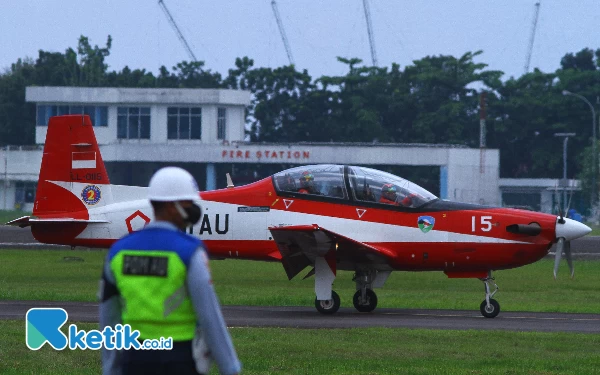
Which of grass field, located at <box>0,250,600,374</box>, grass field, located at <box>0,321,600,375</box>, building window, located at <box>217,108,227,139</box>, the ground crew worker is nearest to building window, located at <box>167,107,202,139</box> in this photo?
building window, located at <box>217,108,227,139</box>

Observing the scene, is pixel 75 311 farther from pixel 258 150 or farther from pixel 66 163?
pixel 258 150

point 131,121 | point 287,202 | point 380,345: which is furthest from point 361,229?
point 131,121

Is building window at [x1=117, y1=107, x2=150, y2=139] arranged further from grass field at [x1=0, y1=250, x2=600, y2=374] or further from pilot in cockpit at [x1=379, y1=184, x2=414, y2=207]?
pilot in cockpit at [x1=379, y1=184, x2=414, y2=207]

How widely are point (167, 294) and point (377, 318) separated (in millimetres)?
11769

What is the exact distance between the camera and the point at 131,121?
87000mm

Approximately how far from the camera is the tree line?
101 meters

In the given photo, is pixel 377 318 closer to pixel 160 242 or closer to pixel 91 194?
pixel 91 194

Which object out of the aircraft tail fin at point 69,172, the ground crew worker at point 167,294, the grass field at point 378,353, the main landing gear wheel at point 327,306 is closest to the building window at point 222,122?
the aircraft tail fin at point 69,172

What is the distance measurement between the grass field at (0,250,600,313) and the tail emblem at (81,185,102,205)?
185 centimetres

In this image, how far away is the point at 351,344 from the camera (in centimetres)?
1337

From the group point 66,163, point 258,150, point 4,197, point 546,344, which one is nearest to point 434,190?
point 258,150

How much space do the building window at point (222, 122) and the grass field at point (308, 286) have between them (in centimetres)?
5310

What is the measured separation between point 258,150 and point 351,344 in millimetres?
69545

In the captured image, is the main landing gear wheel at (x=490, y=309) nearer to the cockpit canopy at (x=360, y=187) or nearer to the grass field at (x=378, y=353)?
the cockpit canopy at (x=360, y=187)
